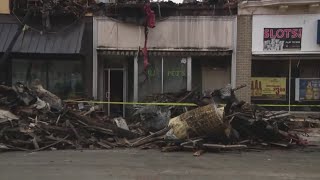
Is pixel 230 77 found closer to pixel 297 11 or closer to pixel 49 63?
pixel 297 11

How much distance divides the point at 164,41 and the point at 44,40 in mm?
4859

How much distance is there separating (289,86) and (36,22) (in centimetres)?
1072

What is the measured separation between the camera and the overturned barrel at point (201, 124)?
48.4 ft

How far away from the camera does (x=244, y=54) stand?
22.0 m

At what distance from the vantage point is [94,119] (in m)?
17.7

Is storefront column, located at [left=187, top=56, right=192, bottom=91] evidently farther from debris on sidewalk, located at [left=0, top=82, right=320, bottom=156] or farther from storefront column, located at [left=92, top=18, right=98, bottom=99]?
debris on sidewalk, located at [left=0, top=82, right=320, bottom=156]

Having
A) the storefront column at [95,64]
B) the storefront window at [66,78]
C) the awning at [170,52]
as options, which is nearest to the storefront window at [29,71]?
the storefront window at [66,78]

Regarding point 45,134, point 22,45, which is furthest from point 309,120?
point 22,45

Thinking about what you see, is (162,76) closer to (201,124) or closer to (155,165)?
(201,124)

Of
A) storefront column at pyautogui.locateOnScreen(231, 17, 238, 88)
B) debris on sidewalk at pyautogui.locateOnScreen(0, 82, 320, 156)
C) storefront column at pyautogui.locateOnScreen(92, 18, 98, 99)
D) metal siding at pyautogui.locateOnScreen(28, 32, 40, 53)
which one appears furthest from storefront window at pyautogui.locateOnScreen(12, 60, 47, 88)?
storefront column at pyautogui.locateOnScreen(231, 17, 238, 88)

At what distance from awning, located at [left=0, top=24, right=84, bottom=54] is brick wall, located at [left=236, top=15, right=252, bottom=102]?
21.1 ft

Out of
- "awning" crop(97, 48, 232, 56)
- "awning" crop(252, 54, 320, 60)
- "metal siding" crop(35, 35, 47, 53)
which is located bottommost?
"awning" crop(252, 54, 320, 60)

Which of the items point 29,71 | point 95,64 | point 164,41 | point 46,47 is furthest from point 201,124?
point 29,71

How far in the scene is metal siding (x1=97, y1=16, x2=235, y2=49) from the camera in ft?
72.2
